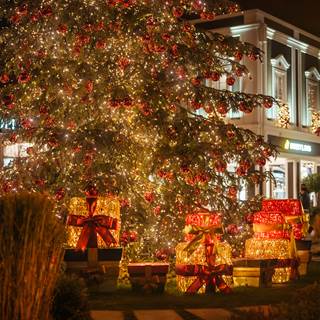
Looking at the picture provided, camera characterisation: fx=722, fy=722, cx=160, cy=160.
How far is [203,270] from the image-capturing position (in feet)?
35.2

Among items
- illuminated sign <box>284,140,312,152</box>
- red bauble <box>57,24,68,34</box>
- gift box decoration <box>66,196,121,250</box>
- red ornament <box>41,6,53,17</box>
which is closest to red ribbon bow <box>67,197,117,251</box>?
gift box decoration <box>66,196,121,250</box>

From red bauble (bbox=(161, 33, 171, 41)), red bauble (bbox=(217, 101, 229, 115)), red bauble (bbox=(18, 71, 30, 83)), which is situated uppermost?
red bauble (bbox=(161, 33, 171, 41))

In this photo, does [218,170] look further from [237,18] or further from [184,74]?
[237,18]

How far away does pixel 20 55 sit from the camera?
13578mm

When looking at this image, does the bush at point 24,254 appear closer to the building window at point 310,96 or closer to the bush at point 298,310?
the bush at point 298,310

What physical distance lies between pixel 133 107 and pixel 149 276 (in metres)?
3.94

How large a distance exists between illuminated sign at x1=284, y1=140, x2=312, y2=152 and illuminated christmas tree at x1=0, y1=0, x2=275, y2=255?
15070mm

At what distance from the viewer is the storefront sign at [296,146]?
27800 mm

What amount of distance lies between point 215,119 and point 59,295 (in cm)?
726

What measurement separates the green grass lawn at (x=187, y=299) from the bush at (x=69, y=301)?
2.33 metres

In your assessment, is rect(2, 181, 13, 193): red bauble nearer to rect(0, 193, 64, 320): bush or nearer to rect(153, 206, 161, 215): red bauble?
rect(153, 206, 161, 215): red bauble

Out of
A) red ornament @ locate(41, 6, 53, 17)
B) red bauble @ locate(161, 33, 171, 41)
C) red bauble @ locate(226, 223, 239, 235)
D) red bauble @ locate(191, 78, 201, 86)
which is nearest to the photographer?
red ornament @ locate(41, 6, 53, 17)

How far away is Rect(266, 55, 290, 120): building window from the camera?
1100 inches

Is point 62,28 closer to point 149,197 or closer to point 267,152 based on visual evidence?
point 149,197
